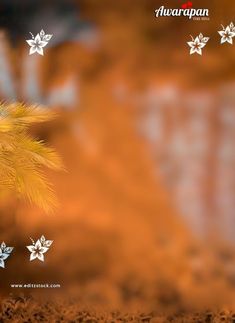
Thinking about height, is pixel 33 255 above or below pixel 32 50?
below

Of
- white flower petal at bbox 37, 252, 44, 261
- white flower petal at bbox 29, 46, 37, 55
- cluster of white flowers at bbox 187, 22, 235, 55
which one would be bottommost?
white flower petal at bbox 37, 252, 44, 261

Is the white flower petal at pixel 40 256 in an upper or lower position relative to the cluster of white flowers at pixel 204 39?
lower

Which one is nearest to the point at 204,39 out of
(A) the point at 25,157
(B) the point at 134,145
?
(B) the point at 134,145

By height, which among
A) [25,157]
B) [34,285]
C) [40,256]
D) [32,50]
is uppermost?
[32,50]

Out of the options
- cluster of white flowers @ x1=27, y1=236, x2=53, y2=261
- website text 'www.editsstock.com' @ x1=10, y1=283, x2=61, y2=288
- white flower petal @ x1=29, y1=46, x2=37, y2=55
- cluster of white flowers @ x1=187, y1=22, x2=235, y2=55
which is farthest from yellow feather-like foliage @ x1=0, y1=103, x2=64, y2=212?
cluster of white flowers @ x1=187, y1=22, x2=235, y2=55

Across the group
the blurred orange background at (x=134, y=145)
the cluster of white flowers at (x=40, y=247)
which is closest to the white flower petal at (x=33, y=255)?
the cluster of white flowers at (x=40, y=247)

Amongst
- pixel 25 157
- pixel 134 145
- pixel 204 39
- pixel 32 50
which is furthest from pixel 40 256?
pixel 204 39

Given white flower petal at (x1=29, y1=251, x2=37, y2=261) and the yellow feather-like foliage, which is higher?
the yellow feather-like foliage

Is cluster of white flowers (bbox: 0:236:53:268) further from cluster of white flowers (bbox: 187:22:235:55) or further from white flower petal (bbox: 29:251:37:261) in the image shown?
cluster of white flowers (bbox: 187:22:235:55)

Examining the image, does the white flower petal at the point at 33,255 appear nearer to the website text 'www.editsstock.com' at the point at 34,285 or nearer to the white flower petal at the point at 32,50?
the website text 'www.editsstock.com' at the point at 34,285

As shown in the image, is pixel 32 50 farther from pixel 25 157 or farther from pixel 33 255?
pixel 33 255
